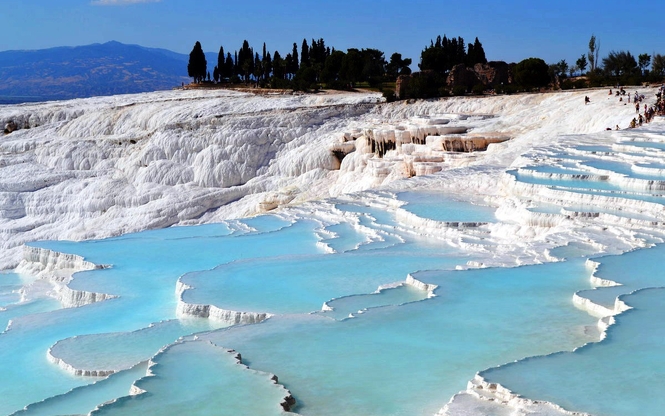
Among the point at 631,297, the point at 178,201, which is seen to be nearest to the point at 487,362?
the point at 631,297

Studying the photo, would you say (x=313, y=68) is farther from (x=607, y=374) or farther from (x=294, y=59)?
(x=607, y=374)

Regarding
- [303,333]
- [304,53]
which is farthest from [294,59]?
[303,333]

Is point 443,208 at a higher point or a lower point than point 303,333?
higher

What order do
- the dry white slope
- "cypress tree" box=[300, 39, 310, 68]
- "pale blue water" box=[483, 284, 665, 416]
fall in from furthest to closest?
"cypress tree" box=[300, 39, 310, 68] → the dry white slope → "pale blue water" box=[483, 284, 665, 416]

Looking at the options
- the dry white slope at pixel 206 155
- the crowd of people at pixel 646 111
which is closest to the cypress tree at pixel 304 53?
the dry white slope at pixel 206 155

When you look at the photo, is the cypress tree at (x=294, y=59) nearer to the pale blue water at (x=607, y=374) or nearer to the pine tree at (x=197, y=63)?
the pine tree at (x=197, y=63)

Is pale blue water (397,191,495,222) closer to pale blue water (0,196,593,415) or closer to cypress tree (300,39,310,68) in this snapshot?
pale blue water (0,196,593,415)

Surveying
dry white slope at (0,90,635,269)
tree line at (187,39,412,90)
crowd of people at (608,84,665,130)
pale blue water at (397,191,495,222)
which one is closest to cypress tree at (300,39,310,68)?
tree line at (187,39,412,90)

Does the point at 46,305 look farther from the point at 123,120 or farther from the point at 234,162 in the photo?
the point at 123,120

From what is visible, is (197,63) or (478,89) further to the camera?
(197,63)
